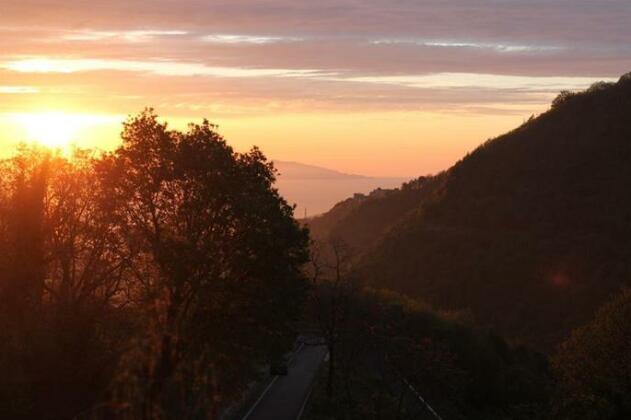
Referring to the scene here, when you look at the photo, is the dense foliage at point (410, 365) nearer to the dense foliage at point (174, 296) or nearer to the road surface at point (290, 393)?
the road surface at point (290, 393)

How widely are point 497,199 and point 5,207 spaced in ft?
223

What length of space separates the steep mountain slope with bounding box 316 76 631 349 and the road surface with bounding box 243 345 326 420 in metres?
29.8

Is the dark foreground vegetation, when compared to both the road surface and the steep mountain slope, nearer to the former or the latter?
the steep mountain slope

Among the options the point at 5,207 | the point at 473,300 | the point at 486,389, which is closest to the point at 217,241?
the point at 5,207

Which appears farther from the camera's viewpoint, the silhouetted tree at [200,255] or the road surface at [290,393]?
the road surface at [290,393]

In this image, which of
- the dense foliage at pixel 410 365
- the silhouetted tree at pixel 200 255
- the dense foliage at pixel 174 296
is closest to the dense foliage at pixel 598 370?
the dense foliage at pixel 410 365

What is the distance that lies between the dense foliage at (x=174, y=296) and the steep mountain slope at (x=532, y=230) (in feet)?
156

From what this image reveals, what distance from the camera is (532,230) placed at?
8644cm

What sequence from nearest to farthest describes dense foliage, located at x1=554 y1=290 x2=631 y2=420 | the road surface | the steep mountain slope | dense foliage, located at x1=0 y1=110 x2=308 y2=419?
1. dense foliage, located at x1=0 y1=110 x2=308 y2=419
2. the road surface
3. dense foliage, located at x1=554 y1=290 x2=631 y2=420
4. the steep mountain slope

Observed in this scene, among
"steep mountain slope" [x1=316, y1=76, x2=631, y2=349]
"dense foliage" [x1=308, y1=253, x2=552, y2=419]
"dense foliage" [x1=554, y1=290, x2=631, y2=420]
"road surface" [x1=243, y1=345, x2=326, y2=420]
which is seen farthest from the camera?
"steep mountain slope" [x1=316, y1=76, x2=631, y2=349]

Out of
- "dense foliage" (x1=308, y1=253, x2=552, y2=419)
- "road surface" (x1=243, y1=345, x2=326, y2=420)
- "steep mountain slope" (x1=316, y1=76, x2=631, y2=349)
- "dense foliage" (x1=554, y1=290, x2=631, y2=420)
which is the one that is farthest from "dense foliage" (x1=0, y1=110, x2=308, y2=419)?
"steep mountain slope" (x1=316, y1=76, x2=631, y2=349)

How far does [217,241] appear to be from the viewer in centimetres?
2712

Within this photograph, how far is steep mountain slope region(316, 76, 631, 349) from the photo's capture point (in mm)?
75938

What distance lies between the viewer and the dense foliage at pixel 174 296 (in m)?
26.5
